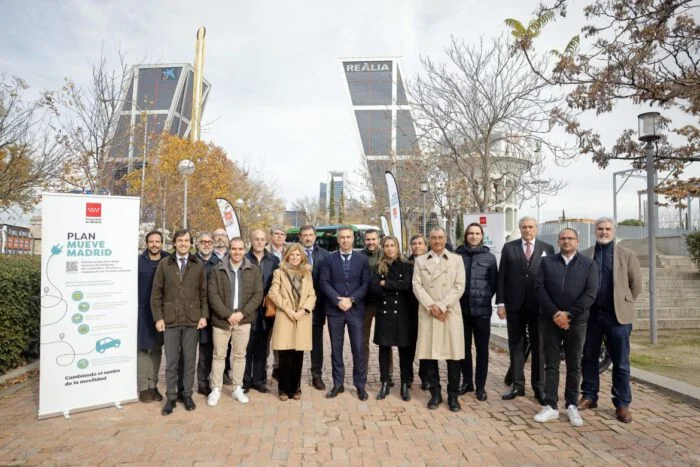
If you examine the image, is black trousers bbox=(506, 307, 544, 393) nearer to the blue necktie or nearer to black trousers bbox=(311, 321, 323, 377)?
the blue necktie

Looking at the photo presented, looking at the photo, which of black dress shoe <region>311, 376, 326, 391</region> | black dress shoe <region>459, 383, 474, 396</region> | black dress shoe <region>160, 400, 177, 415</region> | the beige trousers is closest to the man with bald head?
the beige trousers

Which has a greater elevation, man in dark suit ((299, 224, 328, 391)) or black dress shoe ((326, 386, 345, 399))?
man in dark suit ((299, 224, 328, 391))

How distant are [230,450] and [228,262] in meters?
2.16

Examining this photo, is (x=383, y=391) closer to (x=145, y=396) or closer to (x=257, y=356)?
(x=257, y=356)

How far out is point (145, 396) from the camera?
5.26 metres

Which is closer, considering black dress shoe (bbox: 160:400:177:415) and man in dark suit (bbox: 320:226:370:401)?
black dress shoe (bbox: 160:400:177:415)

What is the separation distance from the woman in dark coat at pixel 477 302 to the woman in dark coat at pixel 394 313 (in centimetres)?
66

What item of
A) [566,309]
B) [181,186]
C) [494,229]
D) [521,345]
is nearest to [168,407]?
[521,345]

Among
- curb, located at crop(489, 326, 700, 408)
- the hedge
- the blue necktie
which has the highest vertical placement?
the blue necktie

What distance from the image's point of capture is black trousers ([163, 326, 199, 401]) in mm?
4977

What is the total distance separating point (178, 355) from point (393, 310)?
2.48 meters

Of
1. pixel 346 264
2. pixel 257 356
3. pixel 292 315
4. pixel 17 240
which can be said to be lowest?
pixel 257 356

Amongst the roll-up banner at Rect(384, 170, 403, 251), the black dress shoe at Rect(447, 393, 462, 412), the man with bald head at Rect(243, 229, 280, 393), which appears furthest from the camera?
the roll-up banner at Rect(384, 170, 403, 251)

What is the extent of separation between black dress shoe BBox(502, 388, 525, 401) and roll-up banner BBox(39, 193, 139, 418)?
4.30m
